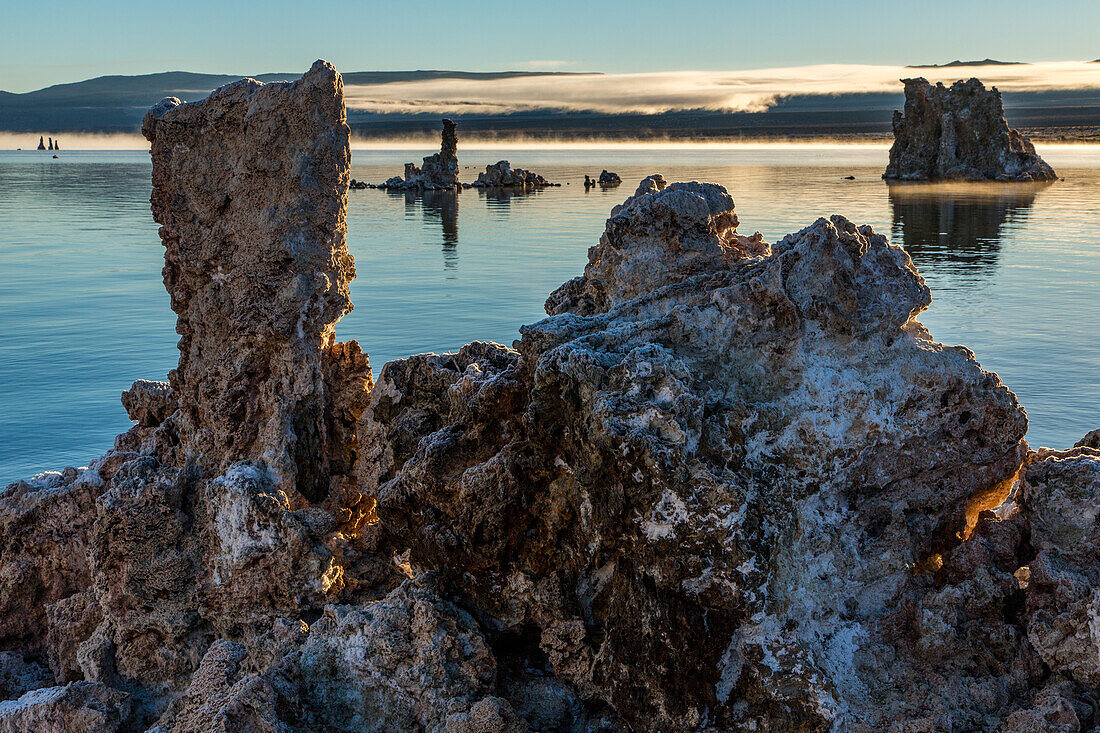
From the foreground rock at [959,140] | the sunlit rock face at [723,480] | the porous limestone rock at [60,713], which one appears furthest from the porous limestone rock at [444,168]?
the sunlit rock face at [723,480]

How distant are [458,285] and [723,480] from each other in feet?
67.8

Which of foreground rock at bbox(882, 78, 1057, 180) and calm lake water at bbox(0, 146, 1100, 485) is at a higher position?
foreground rock at bbox(882, 78, 1057, 180)

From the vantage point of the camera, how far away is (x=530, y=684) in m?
4.43

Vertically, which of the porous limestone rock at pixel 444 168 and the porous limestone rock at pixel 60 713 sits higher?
the porous limestone rock at pixel 444 168

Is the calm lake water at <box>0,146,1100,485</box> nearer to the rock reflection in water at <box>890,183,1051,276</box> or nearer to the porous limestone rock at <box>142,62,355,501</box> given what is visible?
the rock reflection in water at <box>890,183,1051,276</box>

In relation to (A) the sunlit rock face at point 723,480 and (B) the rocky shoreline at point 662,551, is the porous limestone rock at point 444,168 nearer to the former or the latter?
(B) the rocky shoreline at point 662,551

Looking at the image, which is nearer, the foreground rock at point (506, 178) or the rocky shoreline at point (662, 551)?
the rocky shoreline at point (662, 551)

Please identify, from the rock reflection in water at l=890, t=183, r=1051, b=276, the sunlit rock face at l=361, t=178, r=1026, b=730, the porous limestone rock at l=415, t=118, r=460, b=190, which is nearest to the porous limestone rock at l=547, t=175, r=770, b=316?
the sunlit rock face at l=361, t=178, r=1026, b=730

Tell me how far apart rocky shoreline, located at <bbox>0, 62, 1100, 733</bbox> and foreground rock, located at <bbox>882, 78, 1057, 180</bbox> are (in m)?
68.9

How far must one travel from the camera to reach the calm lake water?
1285 cm

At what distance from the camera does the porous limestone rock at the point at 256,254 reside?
621 centimetres

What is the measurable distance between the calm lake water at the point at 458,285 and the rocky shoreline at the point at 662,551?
5940mm

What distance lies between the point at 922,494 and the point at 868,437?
1.48 feet

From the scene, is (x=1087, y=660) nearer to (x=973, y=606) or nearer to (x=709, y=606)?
(x=973, y=606)
